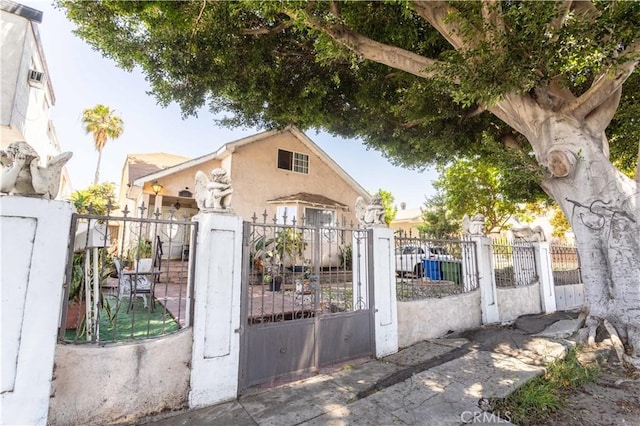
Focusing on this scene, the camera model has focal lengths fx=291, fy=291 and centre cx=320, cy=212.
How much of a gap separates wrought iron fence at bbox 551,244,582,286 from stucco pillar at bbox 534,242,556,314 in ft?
2.74

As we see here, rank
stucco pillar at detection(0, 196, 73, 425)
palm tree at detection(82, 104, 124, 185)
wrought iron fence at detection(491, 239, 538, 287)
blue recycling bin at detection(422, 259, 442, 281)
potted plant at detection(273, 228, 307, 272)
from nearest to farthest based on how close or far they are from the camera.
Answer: stucco pillar at detection(0, 196, 73, 425), potted plant at detection(273, 228, 307, 272), wrought iron fence at detection(491, 239, 538, 287), blue recycling bin at detection(422, 259, 442, 281), palm tree at detection(82, 104, 124, 185)

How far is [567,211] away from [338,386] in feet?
18.9

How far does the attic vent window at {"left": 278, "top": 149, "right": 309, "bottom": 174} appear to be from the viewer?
13.5 meters

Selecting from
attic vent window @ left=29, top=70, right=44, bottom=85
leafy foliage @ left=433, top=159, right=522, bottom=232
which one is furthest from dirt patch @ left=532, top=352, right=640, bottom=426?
leafy foliage @ left=433, top=159, right=522, bottom=232

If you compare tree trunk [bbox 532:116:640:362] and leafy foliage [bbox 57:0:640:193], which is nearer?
leafy foliage [bbox 57:0:640:193]

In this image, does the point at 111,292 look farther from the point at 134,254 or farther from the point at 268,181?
the point at 268,181

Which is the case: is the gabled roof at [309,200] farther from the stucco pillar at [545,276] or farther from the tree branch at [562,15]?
the tree branch at [562,15]

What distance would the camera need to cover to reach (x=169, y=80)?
311 inches

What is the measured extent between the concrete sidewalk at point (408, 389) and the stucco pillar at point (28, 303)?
106cm

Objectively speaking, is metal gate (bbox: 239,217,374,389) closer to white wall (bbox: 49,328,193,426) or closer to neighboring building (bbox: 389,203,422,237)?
white wall (bbox: 49,328,193,426)

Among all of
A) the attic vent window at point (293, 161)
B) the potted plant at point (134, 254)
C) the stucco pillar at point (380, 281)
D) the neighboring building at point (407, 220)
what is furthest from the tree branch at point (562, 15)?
the neighboring building at point (407, 220)

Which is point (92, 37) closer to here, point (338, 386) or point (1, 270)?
point (1, 270)

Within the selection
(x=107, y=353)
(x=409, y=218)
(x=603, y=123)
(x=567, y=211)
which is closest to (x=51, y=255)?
(x=107, y=353)

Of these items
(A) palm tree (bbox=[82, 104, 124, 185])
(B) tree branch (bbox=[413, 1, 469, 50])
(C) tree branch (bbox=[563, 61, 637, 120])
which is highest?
(A) palm tree (bbox=[82, 104, 124, 185])
